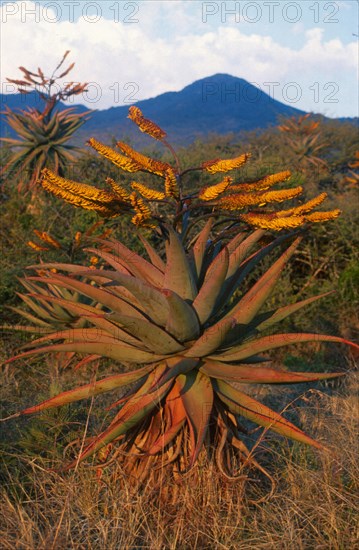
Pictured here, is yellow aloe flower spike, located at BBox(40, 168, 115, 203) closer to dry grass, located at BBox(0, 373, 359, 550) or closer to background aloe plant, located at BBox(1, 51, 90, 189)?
dry grass, located at BBox(0, 373, 359, 550)

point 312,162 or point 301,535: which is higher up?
point 312,162

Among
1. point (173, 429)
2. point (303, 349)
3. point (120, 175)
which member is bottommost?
point (303, 349)

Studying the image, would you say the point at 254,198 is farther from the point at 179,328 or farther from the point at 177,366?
the point at 177,366

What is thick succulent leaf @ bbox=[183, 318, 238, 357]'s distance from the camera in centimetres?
342

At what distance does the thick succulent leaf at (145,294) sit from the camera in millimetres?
3359

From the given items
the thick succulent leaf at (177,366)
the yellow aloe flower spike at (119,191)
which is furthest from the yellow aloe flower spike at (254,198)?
the thick succulent leaf at (177,366)

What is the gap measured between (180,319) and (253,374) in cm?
54

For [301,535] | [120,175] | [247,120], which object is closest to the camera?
[301,535]

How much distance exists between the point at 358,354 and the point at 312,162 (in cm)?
1154

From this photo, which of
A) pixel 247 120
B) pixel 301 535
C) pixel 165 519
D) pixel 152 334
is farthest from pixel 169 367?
pixel 247 120

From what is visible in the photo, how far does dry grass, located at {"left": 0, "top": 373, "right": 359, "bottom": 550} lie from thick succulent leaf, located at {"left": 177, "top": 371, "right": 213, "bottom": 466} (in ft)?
1.31

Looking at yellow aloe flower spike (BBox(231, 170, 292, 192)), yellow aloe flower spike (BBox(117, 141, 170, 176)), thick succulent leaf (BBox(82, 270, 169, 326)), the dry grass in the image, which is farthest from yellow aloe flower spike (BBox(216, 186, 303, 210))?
the dry grass

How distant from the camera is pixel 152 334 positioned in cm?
349

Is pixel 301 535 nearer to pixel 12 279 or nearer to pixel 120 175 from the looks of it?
pixel 12 279
